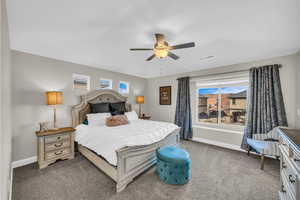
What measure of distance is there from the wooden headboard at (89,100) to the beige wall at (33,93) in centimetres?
16

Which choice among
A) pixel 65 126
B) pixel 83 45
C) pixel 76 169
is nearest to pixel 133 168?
pixel 76 169

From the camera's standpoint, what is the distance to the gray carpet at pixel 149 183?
176 cm

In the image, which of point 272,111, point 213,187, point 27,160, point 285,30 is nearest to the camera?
point 285,30

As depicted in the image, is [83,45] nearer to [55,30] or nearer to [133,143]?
[55,30]

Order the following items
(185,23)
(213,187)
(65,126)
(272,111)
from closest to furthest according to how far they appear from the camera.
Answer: (185,23) → (213,187) → (272,111) → (65,126)

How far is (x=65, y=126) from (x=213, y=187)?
Result: 3370 mm

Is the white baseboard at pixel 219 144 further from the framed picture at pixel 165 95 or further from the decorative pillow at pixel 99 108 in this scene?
the decorative pillow at pixel 99 108

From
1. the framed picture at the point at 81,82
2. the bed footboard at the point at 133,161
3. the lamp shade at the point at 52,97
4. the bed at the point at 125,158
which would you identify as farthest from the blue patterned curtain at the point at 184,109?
the lamp shade at the point at 52,97

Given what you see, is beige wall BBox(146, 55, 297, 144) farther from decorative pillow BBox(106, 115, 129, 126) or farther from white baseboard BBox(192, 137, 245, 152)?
decorative pillow BBox(106, 115, 129, 126)

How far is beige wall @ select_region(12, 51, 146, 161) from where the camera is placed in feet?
8.05

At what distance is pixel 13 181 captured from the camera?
2002 millimetres

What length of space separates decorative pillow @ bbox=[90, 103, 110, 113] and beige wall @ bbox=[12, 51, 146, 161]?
48cm

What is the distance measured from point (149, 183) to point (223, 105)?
10.3 feet

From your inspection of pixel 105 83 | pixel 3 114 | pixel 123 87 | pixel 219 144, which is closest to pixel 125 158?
pixel 3 114
